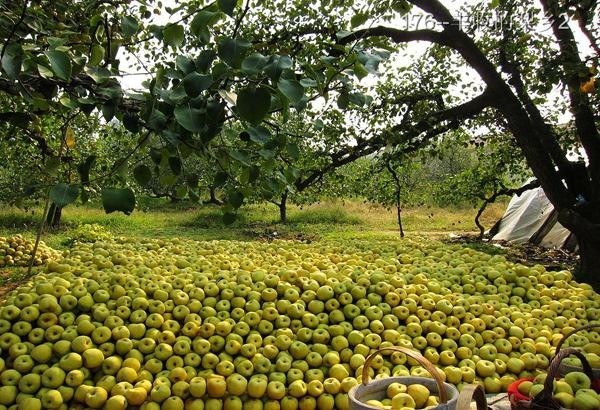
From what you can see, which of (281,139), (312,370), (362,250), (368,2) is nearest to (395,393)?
(312,370)

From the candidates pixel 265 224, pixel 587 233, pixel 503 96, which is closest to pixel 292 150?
pixel 503 96

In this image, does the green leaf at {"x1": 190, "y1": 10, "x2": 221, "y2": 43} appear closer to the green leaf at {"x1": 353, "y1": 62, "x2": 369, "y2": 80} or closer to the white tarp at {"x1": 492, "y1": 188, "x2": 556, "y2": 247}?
the green leaf at {"x1": 353, "y1": 62, "x2": 369, "y2": 80}

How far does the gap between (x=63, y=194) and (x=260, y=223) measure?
21.1 meters

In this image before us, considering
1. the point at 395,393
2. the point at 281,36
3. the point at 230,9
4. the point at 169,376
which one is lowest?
the point at 169,376

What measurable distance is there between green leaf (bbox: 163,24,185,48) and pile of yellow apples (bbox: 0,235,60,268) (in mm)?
9945

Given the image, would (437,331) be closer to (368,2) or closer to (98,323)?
(98,323)

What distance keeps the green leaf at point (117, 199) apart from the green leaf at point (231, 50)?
1.30 ft

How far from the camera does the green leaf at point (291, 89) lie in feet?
3.82

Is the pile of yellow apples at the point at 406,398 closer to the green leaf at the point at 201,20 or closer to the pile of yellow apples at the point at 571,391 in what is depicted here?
the pile of yellow apples at the point at 571,391

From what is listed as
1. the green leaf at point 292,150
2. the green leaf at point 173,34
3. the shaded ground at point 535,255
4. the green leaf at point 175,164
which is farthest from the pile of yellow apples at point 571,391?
the shaded ground at point 535,255

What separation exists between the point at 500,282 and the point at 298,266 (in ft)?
5.96

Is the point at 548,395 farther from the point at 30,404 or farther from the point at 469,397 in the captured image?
the point at 30,404

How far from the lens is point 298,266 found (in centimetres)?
454

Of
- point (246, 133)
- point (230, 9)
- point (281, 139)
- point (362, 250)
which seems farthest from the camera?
point (362, 250)
